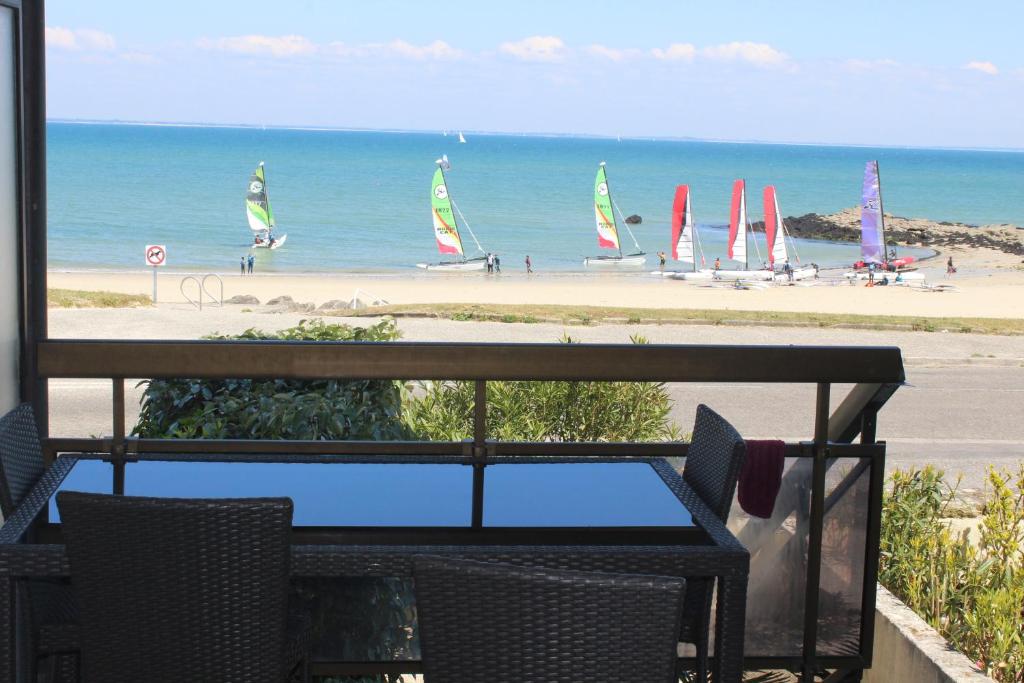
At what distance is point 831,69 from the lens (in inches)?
2584

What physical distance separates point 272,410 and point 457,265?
3177 centimetres

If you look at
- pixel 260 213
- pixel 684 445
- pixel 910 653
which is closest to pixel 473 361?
pixel 684 445

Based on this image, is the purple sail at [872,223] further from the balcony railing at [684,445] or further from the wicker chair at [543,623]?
the wicker chair at [543,623]

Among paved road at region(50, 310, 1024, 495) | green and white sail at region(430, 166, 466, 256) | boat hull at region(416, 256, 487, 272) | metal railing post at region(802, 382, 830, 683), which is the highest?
metal railing post at region(802, 382, 830, 683)

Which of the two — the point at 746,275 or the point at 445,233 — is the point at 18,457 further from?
the point at 445,233

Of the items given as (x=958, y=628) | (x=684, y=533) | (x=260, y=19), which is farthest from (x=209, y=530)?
(x=260, y=19)

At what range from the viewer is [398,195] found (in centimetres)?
5391

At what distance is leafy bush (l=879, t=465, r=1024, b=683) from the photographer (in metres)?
3.21

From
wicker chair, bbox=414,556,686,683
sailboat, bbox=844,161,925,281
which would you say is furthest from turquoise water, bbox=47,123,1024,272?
wicker chair, bbox=414,556,686,683

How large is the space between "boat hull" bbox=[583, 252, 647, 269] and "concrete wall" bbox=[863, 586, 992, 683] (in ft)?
104

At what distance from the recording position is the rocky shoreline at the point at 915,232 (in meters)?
43.4

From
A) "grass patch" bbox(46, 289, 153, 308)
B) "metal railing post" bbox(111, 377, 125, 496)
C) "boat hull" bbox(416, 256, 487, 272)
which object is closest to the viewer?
"metal railing post" bbox(111, 377, 125, 496)

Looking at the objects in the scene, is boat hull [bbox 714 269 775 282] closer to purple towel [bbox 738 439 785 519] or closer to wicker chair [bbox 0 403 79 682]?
purple towel [bbox 738 439 785 519]

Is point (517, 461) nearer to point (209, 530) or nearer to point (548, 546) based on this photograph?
point (548, 546)
